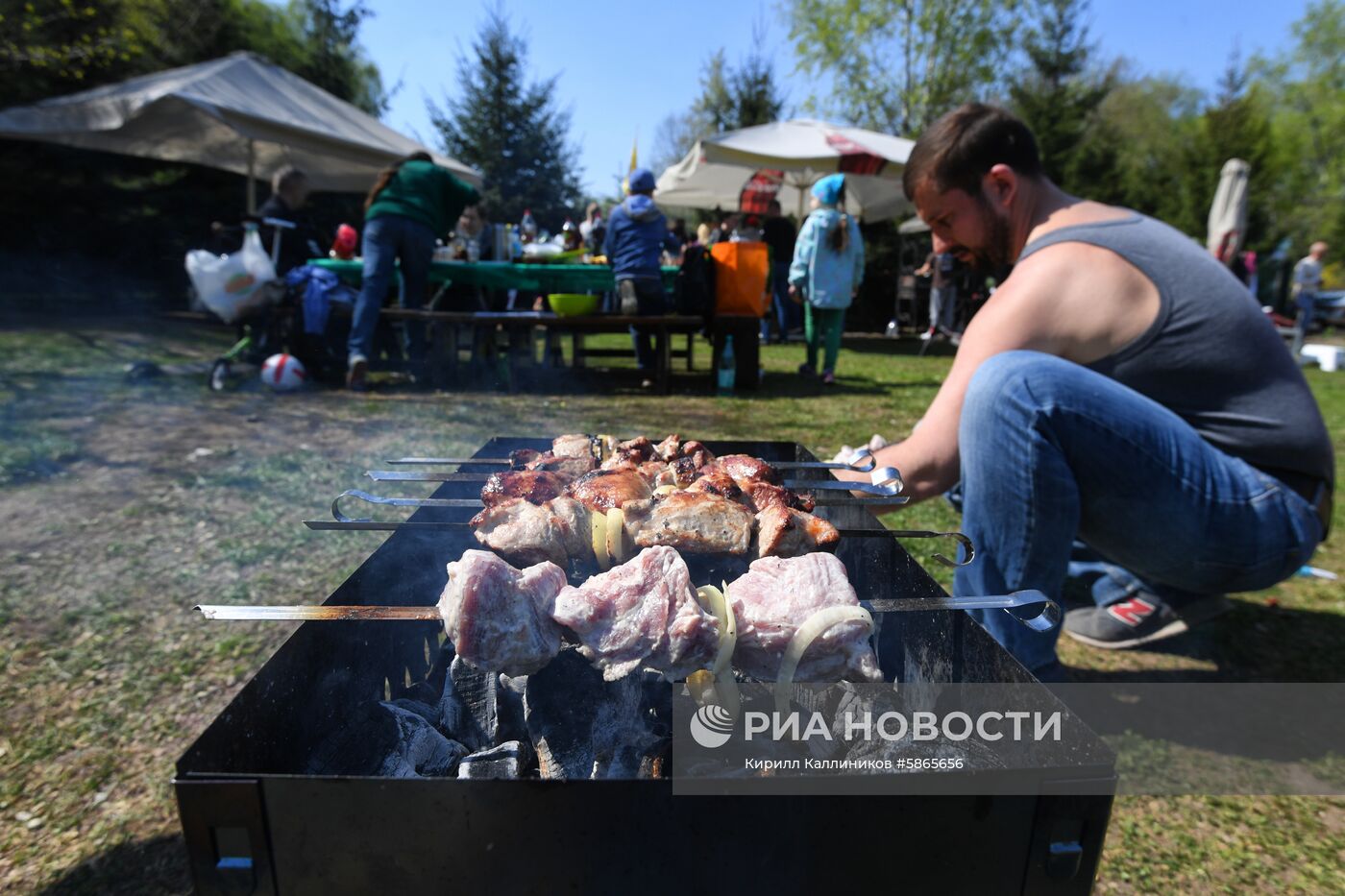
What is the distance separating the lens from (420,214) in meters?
7.21

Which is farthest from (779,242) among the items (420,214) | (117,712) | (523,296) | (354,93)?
(354,93)

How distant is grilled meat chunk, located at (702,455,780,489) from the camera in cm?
193

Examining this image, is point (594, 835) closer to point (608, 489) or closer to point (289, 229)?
point (608, 489)

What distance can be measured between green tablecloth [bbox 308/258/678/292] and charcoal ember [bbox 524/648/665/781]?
7.27m

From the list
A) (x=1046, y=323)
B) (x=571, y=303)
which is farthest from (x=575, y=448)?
(x=571, y=303)

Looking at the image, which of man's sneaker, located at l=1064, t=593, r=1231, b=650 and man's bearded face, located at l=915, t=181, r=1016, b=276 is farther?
man's sneaker, located at l=1064, t=593, r=1231, b=650

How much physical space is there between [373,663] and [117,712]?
53.0 inches

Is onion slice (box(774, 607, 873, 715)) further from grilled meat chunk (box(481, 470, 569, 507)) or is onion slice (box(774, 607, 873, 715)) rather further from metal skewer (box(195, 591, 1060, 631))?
grilled meat chunk (box(481, 470, 569, 507))

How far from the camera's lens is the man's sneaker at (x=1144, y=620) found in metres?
2.84

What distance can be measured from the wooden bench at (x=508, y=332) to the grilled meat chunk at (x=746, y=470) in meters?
5.61

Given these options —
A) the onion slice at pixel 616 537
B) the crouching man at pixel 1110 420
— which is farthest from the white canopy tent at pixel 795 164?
the onion slice at pixel 616 537

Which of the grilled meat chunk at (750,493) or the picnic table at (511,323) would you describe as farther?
the picnic table at (511,323)

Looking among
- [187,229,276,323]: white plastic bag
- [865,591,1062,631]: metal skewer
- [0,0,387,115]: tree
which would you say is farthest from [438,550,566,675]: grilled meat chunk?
[0,0,387,115]: tree

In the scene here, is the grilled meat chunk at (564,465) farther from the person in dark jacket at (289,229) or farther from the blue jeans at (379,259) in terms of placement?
the person in dark jacket at (289,229)
